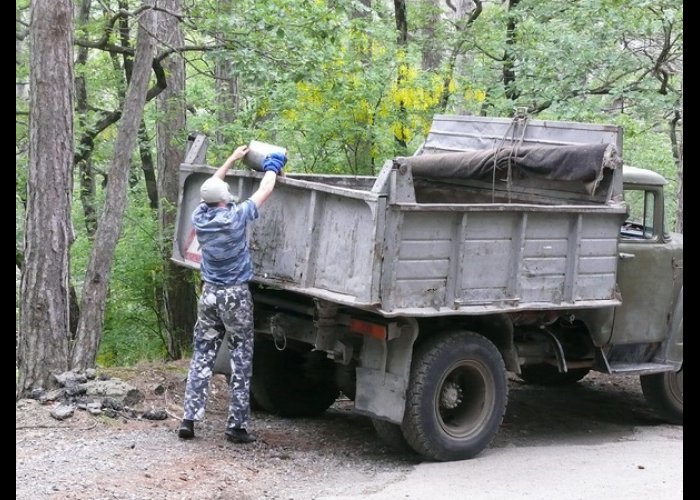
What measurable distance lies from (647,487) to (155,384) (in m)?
4.79

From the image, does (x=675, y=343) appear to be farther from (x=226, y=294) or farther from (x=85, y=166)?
(x=85, y=166)

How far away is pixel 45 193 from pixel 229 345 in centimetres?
233

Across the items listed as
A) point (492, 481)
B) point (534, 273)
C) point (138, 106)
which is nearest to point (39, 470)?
point (492, 481)

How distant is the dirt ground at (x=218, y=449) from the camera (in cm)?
662

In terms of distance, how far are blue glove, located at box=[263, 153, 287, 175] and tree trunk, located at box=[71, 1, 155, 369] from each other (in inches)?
122

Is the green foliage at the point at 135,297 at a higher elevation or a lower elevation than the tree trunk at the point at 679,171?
lower

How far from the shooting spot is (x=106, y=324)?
1620cm

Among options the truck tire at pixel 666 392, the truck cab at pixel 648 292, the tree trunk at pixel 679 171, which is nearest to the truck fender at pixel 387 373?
the truck cab at pixel 648 292

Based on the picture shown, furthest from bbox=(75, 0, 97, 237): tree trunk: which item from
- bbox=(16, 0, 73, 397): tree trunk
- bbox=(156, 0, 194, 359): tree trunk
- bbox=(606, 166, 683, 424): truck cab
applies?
bbox=(606, 166, 683, 424): truck cab

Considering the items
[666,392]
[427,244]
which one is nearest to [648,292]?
[666,392]

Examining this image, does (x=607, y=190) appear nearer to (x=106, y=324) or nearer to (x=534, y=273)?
(x=534, y=273)

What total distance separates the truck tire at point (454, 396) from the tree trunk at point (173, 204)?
660 centimetres

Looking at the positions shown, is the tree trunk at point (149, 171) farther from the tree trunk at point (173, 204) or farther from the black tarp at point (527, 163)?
the black tarp at point (527, 163)

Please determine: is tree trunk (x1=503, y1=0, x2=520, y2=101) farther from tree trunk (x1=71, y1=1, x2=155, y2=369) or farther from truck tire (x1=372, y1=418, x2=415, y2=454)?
truck tire (x1=372, y1=418, x2=415, y2=454)
